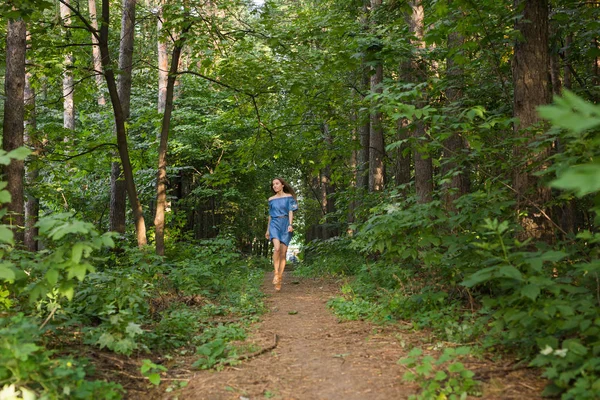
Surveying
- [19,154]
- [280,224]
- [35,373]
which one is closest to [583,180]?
[19,154]

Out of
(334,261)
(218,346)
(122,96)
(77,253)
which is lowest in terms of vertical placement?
(334,261)

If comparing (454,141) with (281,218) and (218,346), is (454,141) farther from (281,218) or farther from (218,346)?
(218,346)

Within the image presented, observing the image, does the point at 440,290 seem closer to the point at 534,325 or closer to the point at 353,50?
the point at 534,325

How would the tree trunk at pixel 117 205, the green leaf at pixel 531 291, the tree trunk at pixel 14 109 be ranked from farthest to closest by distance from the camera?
1. the tree trunk at pixel 117 205
2. the tree trunk at pixel 14 109
3. the green leaf at pixel 531 291

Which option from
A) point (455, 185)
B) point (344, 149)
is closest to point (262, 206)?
point (344, 149)

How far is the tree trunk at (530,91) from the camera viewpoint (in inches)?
196

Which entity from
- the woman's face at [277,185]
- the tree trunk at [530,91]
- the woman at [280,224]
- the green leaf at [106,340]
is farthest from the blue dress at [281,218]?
the green leaf at [106,340]

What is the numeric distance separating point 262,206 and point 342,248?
15050mm

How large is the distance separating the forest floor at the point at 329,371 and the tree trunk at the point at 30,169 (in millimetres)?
3932

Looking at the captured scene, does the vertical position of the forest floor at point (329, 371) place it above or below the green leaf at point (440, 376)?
below

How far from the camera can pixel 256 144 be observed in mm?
11484

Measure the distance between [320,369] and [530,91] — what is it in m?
3.66

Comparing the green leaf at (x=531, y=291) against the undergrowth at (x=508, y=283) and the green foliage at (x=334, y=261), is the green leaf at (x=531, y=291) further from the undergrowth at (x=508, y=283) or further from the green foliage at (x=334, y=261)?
the green foliage at (x=334, y=261)

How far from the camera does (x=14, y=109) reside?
698cm
